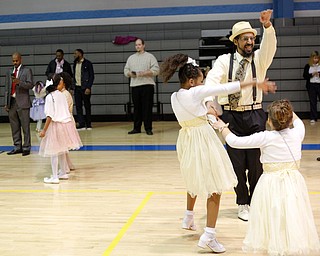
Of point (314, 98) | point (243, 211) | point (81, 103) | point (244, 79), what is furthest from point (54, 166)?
point (314, 98)

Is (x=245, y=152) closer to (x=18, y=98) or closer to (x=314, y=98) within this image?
(x=18, y=98)

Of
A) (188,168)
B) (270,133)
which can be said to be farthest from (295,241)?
(188,168)

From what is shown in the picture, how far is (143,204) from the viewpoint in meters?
4.82

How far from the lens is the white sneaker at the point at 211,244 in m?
3.49

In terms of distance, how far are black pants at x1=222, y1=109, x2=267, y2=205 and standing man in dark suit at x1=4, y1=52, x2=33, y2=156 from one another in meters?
4.20

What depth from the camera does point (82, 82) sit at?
10828 millimetres

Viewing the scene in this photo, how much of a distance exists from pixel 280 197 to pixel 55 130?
337cm

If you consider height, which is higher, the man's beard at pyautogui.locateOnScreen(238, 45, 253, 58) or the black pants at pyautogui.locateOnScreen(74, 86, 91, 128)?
the man's beard at pyautogui.locateOnScreen(238, 45, 253, 58)

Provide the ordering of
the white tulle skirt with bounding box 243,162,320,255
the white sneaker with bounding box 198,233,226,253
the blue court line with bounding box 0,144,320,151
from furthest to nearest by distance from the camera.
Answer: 1. the blue court line with bounding box 0,144,320,151
2. the white sneaker with bounding box 198,233,226,253
3. the white tulle skirt with bounding box 243,162,320,255

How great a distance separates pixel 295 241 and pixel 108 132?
7639mm

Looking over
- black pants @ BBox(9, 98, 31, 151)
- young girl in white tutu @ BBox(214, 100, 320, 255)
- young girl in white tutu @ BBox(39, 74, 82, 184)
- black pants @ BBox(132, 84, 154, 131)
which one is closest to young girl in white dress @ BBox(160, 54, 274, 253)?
young girl in white tutu @ BBox(214, 100, 320, 255)

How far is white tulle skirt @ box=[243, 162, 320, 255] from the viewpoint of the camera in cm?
304

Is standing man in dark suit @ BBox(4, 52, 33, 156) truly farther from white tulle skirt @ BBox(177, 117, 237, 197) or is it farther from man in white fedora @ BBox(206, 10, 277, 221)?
white tulle skirt @ BBox(177, 117, 237, 197)

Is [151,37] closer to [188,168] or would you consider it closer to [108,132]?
[108,132]
